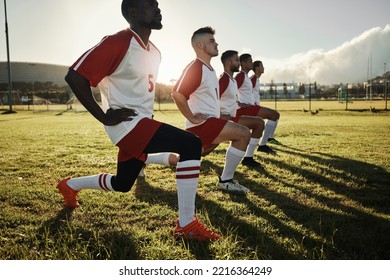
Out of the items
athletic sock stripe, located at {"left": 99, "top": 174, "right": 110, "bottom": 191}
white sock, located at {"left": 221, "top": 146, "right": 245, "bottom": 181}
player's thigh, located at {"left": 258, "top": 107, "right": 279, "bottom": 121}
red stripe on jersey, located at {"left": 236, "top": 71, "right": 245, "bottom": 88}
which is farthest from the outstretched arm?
player's thigh, located at {"left": 258, "top": 107, "right": 279, "bottom": 121}

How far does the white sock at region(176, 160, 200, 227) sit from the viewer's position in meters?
3.11

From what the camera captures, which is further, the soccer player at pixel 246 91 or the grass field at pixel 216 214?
the soccer player at pixel 246 91

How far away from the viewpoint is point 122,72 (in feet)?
10.1

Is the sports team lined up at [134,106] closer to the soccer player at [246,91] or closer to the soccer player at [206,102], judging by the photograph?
the soccer player at [206,102]

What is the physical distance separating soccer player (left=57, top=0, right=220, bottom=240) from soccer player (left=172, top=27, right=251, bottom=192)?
1.31 m

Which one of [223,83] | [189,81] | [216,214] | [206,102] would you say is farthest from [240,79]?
[216,214]

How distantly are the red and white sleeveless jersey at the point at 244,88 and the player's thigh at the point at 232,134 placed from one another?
3.44m

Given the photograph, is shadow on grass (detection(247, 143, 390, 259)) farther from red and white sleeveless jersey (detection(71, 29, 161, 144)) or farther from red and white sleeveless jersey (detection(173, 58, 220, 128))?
red and white sleeveless jersey (detection(71, 29, 161, 144))

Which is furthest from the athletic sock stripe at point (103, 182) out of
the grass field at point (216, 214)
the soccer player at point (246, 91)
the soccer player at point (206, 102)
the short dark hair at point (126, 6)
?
the soccer player at point (246, 91)

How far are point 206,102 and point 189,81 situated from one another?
0.41 m

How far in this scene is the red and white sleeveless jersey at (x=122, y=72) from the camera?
2.91 meters

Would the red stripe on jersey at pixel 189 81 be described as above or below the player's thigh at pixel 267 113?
above

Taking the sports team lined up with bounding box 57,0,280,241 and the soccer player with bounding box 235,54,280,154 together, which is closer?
the sports team lined up with bounding box 57,0,280,241

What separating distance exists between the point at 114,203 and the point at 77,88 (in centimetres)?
180
